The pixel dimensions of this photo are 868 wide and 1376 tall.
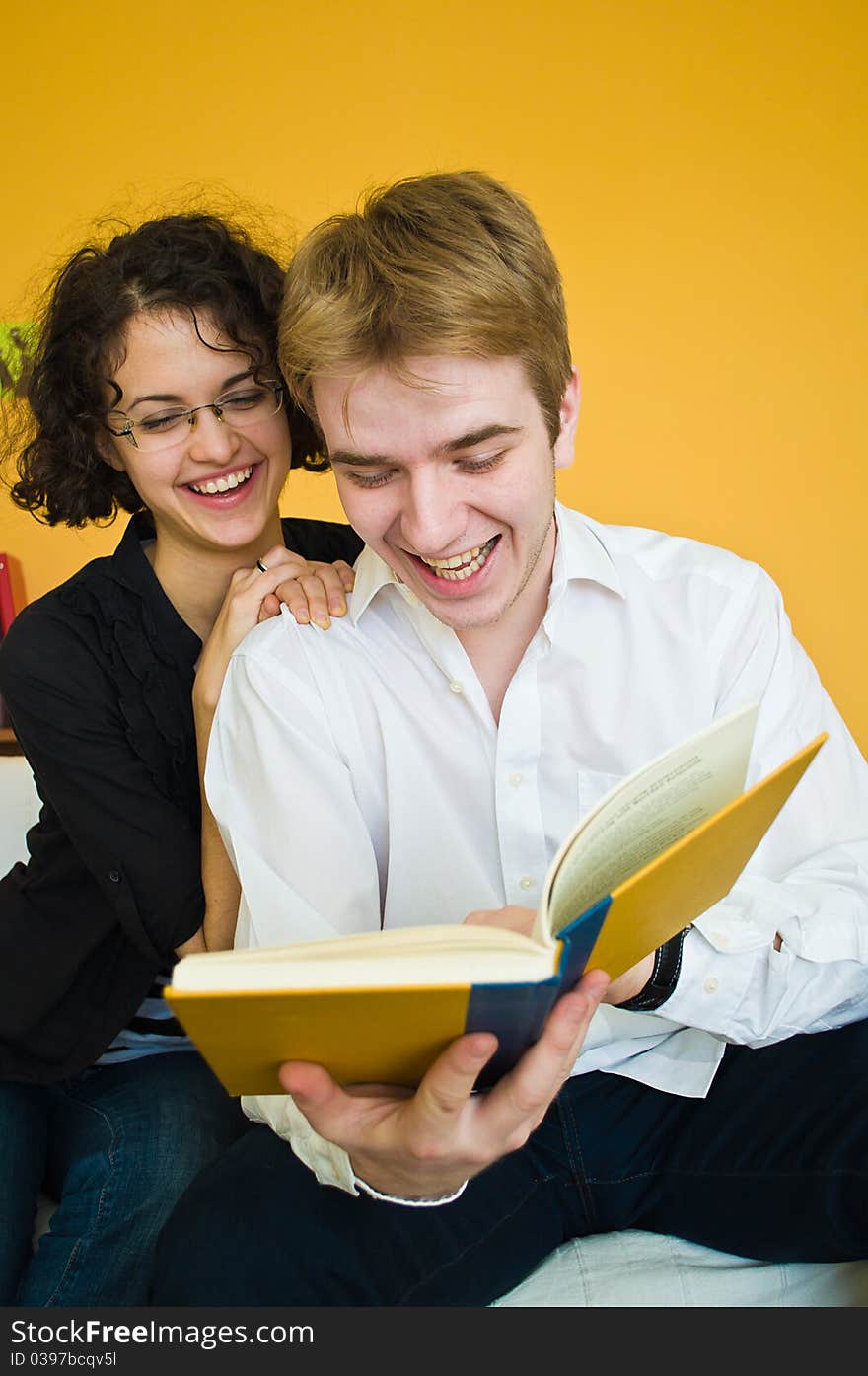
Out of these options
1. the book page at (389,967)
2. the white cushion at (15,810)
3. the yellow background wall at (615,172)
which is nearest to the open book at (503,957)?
the book page at (389,967)

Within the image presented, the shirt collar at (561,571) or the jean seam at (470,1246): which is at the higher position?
the shirt collar at (561,571)

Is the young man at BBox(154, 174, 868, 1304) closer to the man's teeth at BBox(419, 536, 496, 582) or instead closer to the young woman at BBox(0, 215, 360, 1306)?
the man's teeth at BBox(419, 536, 496, 582)

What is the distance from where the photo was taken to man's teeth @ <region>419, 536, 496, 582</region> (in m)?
1.31

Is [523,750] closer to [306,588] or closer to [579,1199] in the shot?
[306,588]

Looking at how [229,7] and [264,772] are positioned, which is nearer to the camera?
[264,772]

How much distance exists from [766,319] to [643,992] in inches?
91.1

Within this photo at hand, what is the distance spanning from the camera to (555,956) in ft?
2.50

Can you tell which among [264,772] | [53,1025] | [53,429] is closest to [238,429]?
[53,429]

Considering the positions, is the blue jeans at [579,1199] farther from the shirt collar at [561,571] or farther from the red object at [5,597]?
the red object at [5,597]

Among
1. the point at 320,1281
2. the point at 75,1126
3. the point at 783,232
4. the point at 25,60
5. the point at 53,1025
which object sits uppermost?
the point at 25,60

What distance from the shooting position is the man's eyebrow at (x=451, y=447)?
4.04 feet

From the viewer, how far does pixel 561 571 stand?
1.46 metres

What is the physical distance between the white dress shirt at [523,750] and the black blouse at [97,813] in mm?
222

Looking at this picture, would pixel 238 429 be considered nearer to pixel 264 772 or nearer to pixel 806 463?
pixel 264 772
